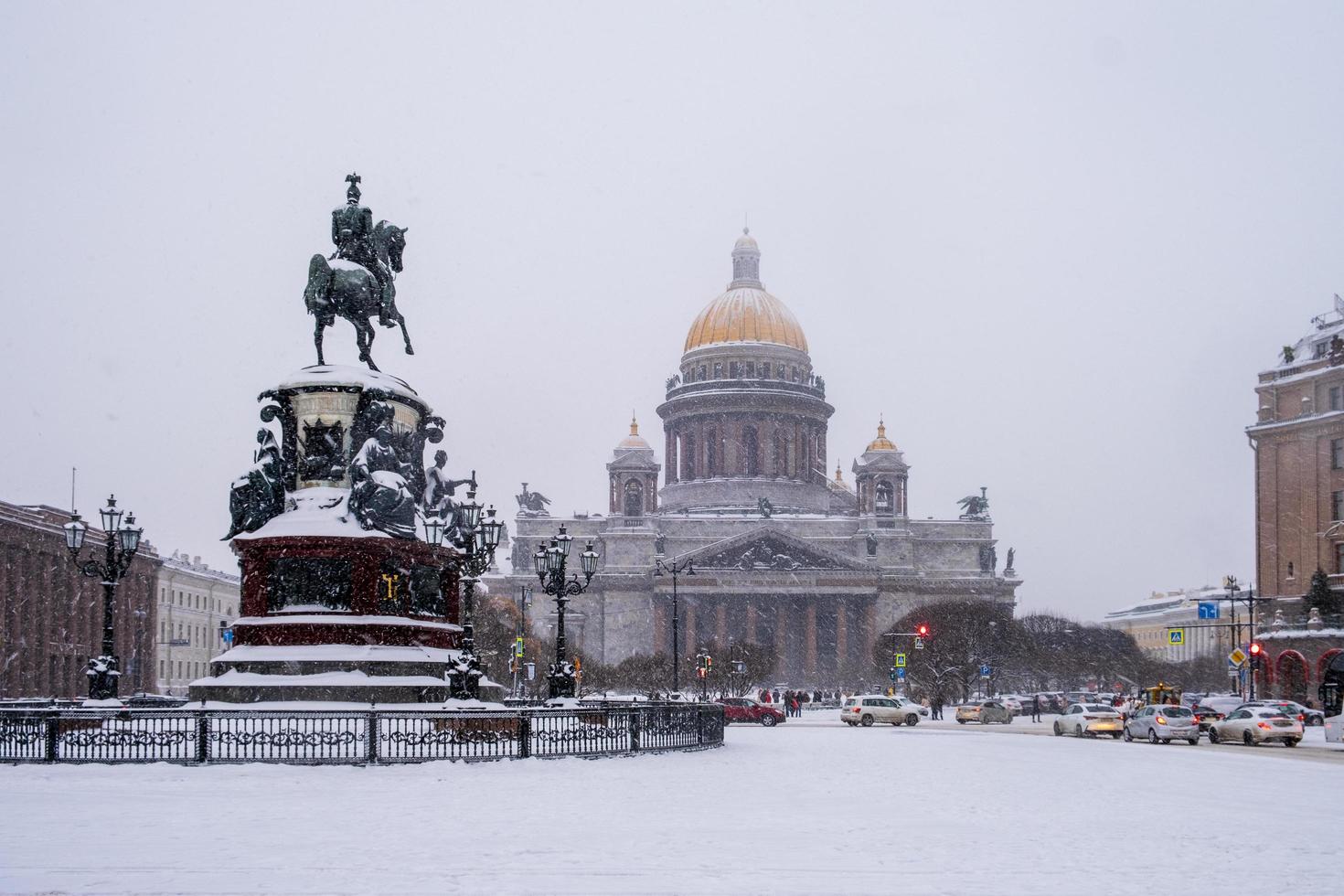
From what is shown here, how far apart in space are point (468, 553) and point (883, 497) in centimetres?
9489

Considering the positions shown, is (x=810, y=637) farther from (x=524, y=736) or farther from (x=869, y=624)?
(x=524, y=736)

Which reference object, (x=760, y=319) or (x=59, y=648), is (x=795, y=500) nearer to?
(x=760, y=319)

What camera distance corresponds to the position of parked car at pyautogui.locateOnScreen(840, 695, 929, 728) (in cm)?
5784

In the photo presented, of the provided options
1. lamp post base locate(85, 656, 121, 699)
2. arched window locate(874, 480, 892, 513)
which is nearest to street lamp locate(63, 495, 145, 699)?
lamp post base locate(85, 656, 121, 699)

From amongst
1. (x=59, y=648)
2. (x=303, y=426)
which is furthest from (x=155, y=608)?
(x=303, y=426)

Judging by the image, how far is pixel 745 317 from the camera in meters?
130

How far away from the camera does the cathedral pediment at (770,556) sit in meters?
118

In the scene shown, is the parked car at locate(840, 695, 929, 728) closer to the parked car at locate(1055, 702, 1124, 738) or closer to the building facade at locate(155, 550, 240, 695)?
the parked car at locate(1055, 702, 1124, 738)

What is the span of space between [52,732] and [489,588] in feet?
345

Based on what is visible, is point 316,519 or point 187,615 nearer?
point 316,519

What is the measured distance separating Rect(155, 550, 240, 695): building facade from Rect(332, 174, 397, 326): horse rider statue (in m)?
74.5

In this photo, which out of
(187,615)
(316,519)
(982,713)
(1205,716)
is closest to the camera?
(316,519)

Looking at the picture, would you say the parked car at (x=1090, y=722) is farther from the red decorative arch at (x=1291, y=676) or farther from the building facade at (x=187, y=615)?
the building facade at (x=187, y=615)

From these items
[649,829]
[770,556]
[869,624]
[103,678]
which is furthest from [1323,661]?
[770,556]
